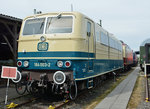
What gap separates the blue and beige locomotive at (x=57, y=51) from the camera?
5.78m

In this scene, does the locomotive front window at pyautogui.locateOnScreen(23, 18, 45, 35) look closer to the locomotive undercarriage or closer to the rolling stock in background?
the rolling stock in background

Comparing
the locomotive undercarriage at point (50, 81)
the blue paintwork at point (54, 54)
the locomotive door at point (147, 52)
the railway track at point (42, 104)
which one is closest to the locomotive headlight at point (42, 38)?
the blue paintwork at point (54, 54)

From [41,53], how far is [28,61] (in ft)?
2.12

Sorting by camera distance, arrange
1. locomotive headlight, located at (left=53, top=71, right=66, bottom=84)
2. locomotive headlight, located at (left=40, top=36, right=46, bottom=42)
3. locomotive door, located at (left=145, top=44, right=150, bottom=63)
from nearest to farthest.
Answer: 1. locomotive headlight, located at (left=53, top=71, right=66, bottom=84)
2. locomotive headlight, located at (left=40, top=36, right=46, bottom=42)
3. locomotive door, located at (left=145, top=44, right=150, bottom=63)

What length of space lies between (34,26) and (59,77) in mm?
2343

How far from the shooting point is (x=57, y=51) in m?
5.88

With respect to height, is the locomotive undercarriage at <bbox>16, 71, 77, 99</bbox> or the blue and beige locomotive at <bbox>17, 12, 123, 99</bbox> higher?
the blue and beige locomotive at <bbox>17, 12, 123, 99</bbox>

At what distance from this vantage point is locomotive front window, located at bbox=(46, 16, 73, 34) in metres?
6.10

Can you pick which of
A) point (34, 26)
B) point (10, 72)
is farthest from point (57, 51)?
point (10, 72)

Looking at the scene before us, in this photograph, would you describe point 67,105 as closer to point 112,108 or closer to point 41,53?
point 112,108

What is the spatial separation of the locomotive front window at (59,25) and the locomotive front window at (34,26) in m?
0.30

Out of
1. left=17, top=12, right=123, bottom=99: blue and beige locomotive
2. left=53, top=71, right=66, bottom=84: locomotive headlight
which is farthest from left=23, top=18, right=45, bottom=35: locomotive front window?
left=53, top=71, right=66, bottom=84: locomotive headlight

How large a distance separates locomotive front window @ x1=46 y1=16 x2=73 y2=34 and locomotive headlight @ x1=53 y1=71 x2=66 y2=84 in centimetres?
152

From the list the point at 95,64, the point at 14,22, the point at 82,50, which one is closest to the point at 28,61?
the point at 82,50
